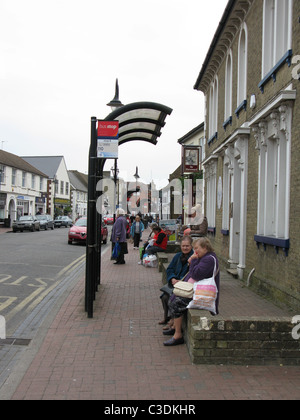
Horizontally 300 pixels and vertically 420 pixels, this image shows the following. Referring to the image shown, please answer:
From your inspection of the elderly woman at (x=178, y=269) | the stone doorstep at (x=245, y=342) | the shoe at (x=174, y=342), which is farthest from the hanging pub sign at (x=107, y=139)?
the stone doorstep at (x=245, y=342)

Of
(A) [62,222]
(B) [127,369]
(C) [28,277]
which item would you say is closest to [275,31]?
(B) [127,369]

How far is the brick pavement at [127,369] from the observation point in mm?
4013

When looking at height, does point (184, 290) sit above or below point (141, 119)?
below

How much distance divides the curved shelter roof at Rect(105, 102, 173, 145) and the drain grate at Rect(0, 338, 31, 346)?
424cm

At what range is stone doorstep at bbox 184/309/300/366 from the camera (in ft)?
15.6

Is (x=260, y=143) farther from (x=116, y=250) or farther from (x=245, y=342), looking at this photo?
(x=116, y=250)

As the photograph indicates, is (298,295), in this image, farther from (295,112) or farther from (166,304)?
(295,112)

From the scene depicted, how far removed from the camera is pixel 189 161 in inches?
707

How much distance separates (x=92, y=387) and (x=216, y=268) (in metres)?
2.23

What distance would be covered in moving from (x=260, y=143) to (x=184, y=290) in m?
4.58

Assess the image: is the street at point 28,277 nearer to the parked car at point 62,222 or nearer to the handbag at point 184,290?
the handbag at point 184,290

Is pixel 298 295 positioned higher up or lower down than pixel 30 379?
higher up

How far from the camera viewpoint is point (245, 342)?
4.77 metres
